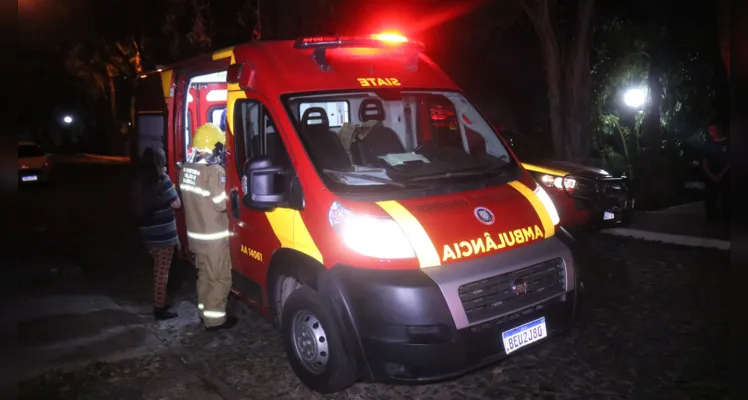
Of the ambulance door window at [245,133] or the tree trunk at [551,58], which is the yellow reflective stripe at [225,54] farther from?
the tree trunk at [551,58]

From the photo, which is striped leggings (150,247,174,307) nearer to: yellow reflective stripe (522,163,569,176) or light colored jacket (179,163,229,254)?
light colored jacket (179,163,229,254)

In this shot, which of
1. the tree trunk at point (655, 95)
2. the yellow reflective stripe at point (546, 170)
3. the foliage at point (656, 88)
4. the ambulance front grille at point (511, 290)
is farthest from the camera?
the foliage at point (656, 88)

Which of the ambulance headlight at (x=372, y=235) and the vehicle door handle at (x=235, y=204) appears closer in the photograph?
the ambulance headlight at (x=372, y=235)

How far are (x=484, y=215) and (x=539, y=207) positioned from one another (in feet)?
1.93

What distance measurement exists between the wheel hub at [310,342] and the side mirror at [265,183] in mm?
805

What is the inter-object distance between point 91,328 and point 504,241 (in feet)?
13.1

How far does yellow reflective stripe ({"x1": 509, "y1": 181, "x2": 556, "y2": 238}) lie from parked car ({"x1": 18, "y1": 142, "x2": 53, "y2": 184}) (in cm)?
1696

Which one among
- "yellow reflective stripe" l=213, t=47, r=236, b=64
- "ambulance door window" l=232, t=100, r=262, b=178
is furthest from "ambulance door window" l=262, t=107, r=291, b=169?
"yellow reflective stripe" l=213, t=47, r=236, b=64

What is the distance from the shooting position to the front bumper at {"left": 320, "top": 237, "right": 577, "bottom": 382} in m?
3.48

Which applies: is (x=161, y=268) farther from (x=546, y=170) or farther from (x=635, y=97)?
(x=635, y=97)

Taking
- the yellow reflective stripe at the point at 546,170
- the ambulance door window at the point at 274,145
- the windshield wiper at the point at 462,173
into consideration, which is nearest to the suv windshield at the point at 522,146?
the yellow reflective stripe at the point at 546,170

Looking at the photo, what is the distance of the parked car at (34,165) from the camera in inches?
680

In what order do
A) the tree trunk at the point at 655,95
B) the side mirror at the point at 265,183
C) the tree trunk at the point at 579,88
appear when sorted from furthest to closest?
the tree trunk at the point at 655,95
the tree trunk at the point at 579,88
the side mirror at the point at 265,183

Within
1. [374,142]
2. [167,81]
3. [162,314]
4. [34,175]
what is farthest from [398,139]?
[34,175]
